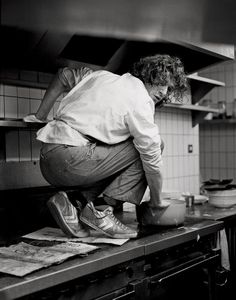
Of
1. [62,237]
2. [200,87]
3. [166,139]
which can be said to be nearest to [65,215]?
[62,237]

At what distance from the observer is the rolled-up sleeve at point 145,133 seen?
159 centimetres

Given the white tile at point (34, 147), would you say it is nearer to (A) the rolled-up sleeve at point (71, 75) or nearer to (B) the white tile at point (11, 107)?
(B) the white tile at point (11, 107)

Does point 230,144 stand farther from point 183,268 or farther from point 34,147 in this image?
point 183,268

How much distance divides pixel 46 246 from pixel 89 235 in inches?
9.4

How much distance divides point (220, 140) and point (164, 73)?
11.2ft

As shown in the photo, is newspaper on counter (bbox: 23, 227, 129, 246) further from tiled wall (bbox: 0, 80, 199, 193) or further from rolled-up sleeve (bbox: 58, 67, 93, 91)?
rolled-up sleeve (bbox: 58, 67, 93, 91)

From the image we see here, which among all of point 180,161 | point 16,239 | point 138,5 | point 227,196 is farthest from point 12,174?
point 138,5

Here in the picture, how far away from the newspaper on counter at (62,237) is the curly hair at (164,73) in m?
0.71

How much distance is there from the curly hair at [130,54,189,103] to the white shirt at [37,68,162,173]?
9 centimetres

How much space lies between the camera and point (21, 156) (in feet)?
7.61

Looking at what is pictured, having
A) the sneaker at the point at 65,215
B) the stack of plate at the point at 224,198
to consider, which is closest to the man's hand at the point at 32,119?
the sneaker at the point at 65,215

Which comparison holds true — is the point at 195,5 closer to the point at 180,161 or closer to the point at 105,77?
the point at 105,77

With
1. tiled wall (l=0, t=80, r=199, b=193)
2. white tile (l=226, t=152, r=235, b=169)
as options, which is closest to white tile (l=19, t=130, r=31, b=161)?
tiled wall (l=0, t=80, r=199, b=193)

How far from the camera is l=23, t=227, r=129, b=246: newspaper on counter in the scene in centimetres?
160
